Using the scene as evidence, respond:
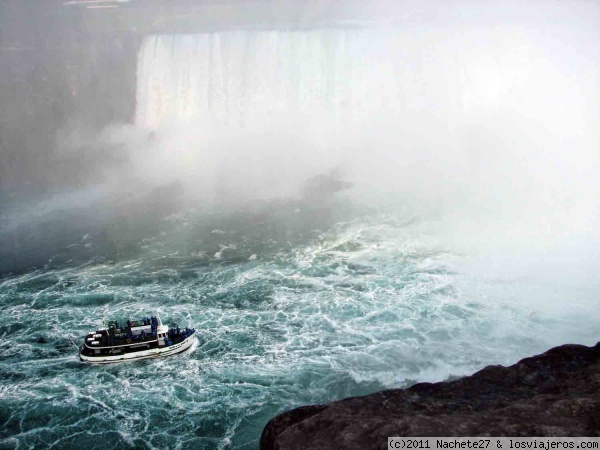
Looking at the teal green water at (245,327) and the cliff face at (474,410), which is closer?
the cliff face at (474,410)

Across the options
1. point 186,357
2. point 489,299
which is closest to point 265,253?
point 186,357

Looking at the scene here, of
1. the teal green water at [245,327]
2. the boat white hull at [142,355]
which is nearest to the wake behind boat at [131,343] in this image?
the boat white hull at [142,355]

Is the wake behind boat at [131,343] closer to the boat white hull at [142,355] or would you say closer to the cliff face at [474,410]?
the boat white hull at [142,355]

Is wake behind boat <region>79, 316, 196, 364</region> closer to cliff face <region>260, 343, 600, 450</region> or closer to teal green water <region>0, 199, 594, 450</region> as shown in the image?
teal green water <region>0, 199, 594, 450</region>

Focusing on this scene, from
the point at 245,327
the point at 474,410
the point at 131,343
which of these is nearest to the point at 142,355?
the point at 131,343

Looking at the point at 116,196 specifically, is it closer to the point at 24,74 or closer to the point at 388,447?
the point at 24,74

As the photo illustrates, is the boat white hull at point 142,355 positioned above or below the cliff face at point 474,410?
below
